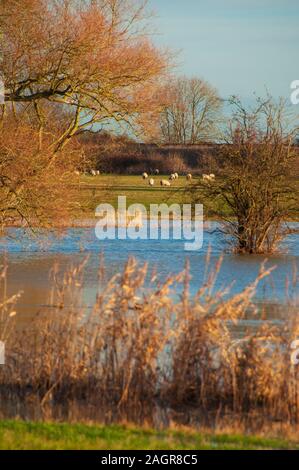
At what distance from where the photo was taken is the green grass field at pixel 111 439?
26.7 feet

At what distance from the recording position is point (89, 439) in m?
8.42

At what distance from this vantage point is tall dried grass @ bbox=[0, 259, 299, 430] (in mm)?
10156

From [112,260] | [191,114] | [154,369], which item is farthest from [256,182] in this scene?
[191,114]

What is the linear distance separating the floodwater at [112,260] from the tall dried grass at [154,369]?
4988 millimetres

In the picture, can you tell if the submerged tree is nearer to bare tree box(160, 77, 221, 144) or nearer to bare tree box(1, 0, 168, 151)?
bare tree box(1, 0, 168, 151)

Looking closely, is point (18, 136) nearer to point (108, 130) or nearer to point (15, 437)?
point (108, 130)

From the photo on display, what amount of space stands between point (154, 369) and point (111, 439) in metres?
2.04

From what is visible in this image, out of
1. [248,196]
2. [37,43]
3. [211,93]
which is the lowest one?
[248,196]

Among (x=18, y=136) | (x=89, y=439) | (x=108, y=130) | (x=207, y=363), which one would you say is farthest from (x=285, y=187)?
(x=89, y=439)

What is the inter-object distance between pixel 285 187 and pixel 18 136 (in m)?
→ 7.17

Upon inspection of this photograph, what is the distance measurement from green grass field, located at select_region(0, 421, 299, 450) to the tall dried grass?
→ 3.18 feet

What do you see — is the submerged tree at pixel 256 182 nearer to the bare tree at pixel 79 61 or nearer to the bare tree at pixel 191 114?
the bare tree at pixel 79 61

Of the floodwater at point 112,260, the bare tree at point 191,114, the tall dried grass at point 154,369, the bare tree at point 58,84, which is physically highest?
the bare tree at point 191,114

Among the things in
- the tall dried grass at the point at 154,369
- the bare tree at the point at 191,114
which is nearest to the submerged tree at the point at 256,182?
the tall dried grass at the point at 154,369
